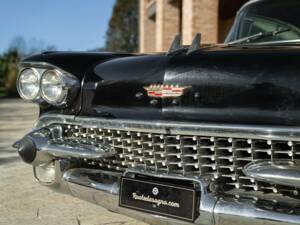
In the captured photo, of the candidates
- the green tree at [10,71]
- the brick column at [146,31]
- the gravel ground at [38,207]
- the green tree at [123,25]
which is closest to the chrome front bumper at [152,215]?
the gravel ground at [38,207]

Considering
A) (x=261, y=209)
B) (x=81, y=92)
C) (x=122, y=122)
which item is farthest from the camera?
(x=81, y=92)

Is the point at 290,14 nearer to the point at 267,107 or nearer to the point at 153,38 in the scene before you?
the point at 267,107

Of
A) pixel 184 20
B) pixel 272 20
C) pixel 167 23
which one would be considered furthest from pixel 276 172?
pixel 167 23

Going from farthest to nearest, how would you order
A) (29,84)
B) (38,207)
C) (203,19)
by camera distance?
(203,19) < (38,207) < (29,84)

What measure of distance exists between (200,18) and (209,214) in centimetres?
1088

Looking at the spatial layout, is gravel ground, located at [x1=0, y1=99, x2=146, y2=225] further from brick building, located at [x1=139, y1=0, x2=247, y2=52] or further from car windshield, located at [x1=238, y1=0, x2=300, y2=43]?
brick building, located at [x1=139, y1=0, x2=247, y2=52]

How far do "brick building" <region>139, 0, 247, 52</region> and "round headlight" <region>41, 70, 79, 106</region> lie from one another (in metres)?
9.21

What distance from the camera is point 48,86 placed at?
3141 mm

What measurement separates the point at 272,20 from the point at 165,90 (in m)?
1.46

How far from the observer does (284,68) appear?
7.66 feet

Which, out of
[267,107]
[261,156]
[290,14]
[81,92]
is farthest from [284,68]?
[290,14]

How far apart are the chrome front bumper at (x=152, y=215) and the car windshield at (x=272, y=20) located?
132cm

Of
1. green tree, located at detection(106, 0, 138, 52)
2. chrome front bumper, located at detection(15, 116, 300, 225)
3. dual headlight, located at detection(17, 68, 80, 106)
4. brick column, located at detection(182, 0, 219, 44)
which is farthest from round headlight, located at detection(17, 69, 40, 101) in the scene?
green tree, located at detection(106, 0, 138, 52)

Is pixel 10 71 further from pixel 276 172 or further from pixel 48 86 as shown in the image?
pixel 276 172
